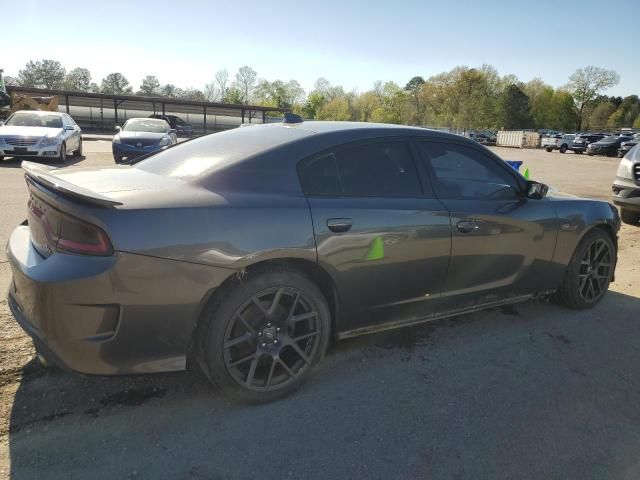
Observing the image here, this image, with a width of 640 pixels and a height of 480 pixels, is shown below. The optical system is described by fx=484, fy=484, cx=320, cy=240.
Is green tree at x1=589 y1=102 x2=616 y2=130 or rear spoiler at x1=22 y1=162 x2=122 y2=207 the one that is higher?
green tree at x1=589 y1=102 x2=616 y2=130

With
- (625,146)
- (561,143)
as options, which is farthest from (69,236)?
(561,143)

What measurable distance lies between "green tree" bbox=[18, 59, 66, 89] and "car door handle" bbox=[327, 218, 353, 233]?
111 m

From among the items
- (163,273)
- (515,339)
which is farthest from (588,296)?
(163,273)

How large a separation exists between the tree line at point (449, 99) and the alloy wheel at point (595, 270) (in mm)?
69171

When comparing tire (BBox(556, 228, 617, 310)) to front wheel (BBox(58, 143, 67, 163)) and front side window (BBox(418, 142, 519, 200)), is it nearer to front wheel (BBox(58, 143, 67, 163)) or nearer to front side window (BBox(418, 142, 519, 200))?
front side window (BBox(418, 142, 519, 200))

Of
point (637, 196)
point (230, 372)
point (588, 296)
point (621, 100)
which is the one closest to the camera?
point (230, 372)

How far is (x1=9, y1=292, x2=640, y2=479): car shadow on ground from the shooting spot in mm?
2225

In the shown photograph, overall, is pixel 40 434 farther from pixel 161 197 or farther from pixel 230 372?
pixel 161 197

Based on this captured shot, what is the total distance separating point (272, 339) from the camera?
105 inches

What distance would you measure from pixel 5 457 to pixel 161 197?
135 centimetres

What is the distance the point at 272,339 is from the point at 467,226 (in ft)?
5.06

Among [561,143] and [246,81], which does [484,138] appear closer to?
[561,143]

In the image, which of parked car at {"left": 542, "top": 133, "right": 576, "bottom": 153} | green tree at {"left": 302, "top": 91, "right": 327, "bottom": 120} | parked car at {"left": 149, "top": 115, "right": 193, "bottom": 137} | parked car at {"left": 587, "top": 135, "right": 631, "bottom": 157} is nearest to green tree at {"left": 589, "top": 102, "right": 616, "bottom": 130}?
green tree at {"left": 302, "top": 91, "right": 327, "bottom": 120}

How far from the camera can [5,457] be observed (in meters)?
2.15
